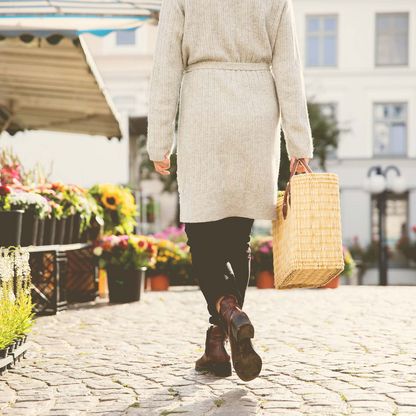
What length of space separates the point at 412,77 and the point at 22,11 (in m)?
21.7

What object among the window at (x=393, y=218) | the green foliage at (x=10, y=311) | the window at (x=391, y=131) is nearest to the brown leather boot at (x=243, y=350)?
the green foliage at (x=10, y=311)

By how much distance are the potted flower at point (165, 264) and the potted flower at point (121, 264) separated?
2131 millimetres

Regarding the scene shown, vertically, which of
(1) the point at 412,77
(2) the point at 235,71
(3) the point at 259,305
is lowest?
(3) the point at 259,305

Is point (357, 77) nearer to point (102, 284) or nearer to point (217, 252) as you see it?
point (102, 284)

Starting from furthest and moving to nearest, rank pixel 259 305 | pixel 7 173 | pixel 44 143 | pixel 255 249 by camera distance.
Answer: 1. pixel 44 143
2. pixel 255 249
3. pixel 259 305
4. pixel 7 173

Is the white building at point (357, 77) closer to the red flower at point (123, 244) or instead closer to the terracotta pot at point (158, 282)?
the terracotta pot at point (158, 282)

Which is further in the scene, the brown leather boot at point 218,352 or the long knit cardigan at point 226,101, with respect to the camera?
the brown leather boot at point 218,352

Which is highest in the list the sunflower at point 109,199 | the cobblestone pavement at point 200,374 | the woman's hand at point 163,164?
the woman's hand at point 163,164

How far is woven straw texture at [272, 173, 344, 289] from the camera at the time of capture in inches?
136

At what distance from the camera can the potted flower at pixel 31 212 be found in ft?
19.9

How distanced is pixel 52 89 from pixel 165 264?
2732 mm

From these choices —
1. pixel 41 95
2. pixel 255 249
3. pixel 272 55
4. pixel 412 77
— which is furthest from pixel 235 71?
pixel 412 77

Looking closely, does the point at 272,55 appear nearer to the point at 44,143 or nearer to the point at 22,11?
the point at 22,11

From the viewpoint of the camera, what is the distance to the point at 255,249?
10359 mm
